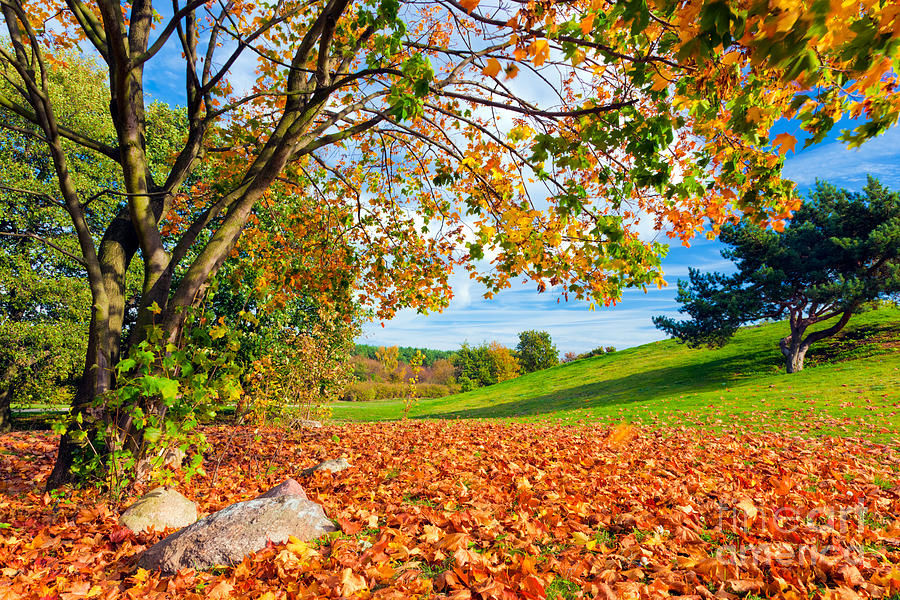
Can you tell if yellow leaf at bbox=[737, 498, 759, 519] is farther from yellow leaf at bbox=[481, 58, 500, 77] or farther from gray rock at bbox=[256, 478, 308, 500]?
yellow leaf at bbox=[481, 58, 500, 77]

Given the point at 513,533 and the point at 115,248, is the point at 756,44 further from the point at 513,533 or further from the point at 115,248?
the point at 115,248

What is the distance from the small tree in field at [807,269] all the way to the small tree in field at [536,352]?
2731 cm

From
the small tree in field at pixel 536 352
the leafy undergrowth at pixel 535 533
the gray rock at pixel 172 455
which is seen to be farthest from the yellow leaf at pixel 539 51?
A: the small tree in field at pixel 536 352

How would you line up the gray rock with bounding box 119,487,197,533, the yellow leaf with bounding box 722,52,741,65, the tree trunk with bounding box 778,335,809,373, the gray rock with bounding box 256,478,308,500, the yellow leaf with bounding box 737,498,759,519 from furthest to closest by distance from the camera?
the tree trunk with bounding box 778,335,809,373
the gray rock with bounding box 256,478,308,500
the gray rock with bounding box 119,487,197,533
the yellow leaf with bounding box 737,498,759,519
the yellow leaf with bounding box 722,52,741,65

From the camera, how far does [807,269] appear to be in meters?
22.1

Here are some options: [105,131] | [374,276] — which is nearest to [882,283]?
[374,276]

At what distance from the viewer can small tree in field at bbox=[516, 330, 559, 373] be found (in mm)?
51156

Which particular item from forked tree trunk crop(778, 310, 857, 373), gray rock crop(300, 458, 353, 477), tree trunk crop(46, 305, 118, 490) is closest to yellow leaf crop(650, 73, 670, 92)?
gray rock crop(300, 458, 353, 477)

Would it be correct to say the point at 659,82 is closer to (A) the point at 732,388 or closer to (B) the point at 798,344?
(A) the point at 732,388

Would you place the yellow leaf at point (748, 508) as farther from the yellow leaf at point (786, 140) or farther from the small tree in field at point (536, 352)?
the small tree in field at point (536, 352)

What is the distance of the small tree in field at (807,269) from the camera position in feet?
67.5

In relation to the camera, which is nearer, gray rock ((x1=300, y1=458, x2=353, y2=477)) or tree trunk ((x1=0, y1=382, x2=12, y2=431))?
gray rock ((x1=300, y1=458, x2=353, y2=477))

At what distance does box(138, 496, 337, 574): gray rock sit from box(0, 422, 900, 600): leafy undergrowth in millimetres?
107

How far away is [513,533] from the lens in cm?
350
